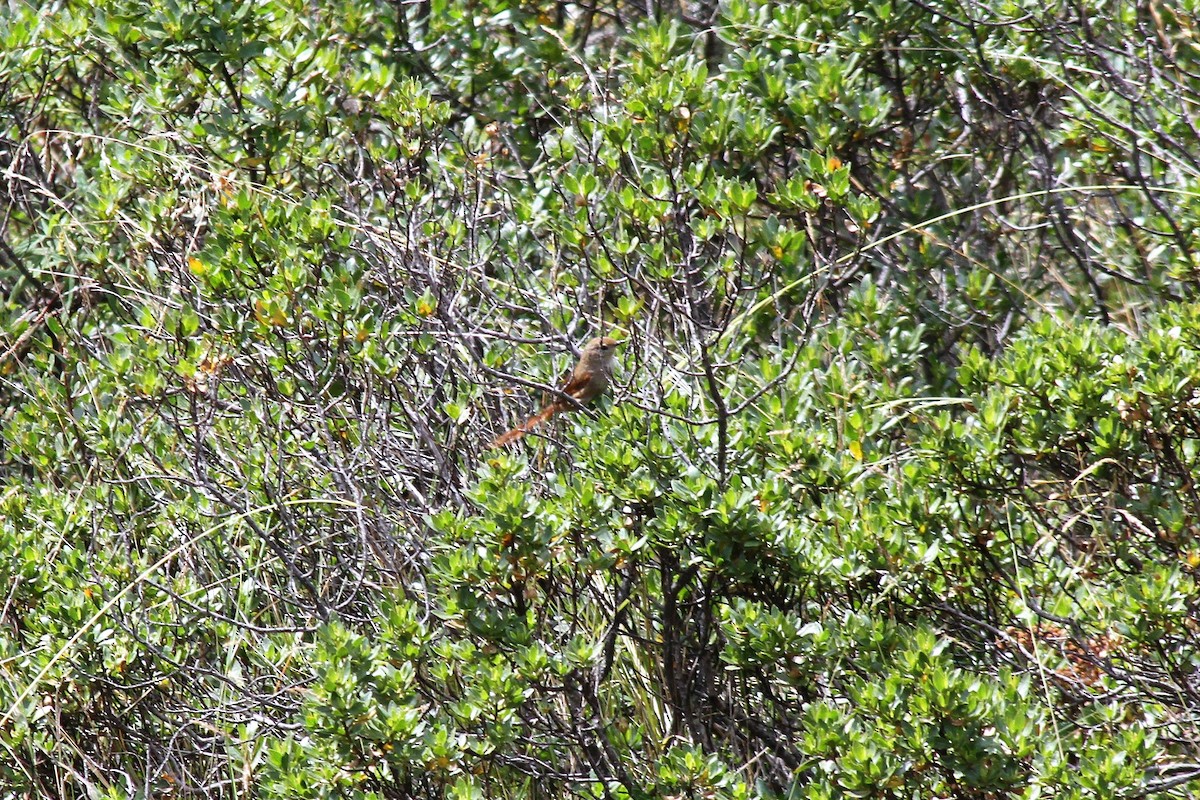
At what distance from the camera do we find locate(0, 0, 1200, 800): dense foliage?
2.94 m

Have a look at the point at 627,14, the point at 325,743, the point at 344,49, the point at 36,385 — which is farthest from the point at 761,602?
the point at 627,14

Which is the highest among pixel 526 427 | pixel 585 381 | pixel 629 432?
pixel 629 432

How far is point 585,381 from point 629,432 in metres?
0.52

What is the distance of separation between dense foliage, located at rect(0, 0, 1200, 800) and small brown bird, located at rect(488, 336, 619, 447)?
0.06 m

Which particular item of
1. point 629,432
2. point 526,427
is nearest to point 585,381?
point 526,427

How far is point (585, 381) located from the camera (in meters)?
3.62

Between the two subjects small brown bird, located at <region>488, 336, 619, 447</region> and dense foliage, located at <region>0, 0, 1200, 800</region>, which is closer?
dense foliage, located at <region>0, 0, 1200, 800</region>

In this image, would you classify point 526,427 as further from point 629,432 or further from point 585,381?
point 629,432

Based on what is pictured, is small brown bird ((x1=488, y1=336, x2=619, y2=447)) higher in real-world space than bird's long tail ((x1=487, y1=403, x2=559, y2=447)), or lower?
higher

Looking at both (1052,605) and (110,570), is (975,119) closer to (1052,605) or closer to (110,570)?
(1052,605)

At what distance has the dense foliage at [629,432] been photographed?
294 cm

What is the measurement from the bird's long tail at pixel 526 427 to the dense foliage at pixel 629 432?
4cm

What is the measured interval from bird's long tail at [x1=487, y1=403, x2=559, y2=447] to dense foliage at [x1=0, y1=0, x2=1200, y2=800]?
4 cm

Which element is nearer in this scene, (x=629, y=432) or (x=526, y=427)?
(x=629, y=432)
